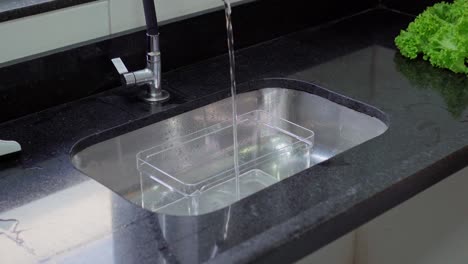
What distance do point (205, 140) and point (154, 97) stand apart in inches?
5.3

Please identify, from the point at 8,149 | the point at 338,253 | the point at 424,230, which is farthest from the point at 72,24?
the point at 424,230

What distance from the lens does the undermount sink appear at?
151 cm

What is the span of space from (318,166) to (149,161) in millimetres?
379

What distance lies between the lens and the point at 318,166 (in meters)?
1.33

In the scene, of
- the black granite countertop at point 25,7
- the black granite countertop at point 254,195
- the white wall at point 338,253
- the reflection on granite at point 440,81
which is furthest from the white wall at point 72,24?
the white wall at point 338,253

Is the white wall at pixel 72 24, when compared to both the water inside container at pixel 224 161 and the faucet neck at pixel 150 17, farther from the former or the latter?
the water inside container at pixel 224 161

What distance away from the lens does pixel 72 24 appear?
5.08ft

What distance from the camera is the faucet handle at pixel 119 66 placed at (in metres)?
1.57

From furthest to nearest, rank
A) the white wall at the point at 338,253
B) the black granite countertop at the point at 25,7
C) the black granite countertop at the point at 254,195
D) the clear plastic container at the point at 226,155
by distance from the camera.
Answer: the clear plastic container at the point at 226,155, the black granite countertop at the point at 25,7, the white wall at the point at 338,253, the black granite countertop at the point at 254,195

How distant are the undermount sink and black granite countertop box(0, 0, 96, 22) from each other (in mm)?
258

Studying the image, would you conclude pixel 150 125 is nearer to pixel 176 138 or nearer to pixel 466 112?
pixel 176 138

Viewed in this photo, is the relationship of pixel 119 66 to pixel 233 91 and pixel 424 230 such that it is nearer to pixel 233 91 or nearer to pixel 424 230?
pixel 233 91

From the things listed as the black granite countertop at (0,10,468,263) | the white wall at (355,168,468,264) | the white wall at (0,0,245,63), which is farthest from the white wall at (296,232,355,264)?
the white wall at (0,0,245,63)

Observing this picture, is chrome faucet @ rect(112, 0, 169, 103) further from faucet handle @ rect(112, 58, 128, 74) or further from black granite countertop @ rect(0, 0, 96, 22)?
black granite countertop @ rect(0, 0, 96, 22)
